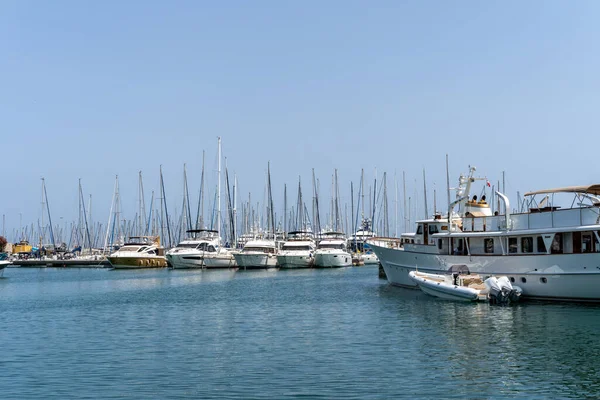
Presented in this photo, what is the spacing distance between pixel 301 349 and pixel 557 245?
16.8 meters

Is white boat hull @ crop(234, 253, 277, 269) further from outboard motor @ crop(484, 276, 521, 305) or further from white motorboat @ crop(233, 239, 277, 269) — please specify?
outboard motor @ crop(484, 276, 521, 305)

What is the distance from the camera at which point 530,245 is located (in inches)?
1415

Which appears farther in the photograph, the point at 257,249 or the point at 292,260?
the point at 257,249

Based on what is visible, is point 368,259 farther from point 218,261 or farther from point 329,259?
point 218,261

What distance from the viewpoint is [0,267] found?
234 ft

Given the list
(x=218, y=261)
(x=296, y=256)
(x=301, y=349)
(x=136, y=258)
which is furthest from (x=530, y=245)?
(x=136, y=258)

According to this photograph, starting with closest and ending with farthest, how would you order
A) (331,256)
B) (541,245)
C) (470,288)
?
(541,245) → (470,288) → (331,256)

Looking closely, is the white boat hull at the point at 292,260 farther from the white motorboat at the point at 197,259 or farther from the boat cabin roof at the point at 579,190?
the boat cabin roof at the point at 579,190

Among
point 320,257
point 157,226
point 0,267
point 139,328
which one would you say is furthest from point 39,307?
point 157,226

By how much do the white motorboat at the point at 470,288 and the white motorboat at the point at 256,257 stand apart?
41544 millimetres

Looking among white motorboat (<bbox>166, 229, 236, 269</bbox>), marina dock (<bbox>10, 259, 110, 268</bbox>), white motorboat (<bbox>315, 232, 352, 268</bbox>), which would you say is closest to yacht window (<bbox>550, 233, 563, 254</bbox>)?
white motorboat (<bbox>315, 232, 352, 268</bbox>)

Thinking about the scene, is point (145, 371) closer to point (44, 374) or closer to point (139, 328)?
point (44, 374)

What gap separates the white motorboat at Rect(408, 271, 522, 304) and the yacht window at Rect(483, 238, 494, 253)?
158 cm

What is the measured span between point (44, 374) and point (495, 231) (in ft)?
83.9
